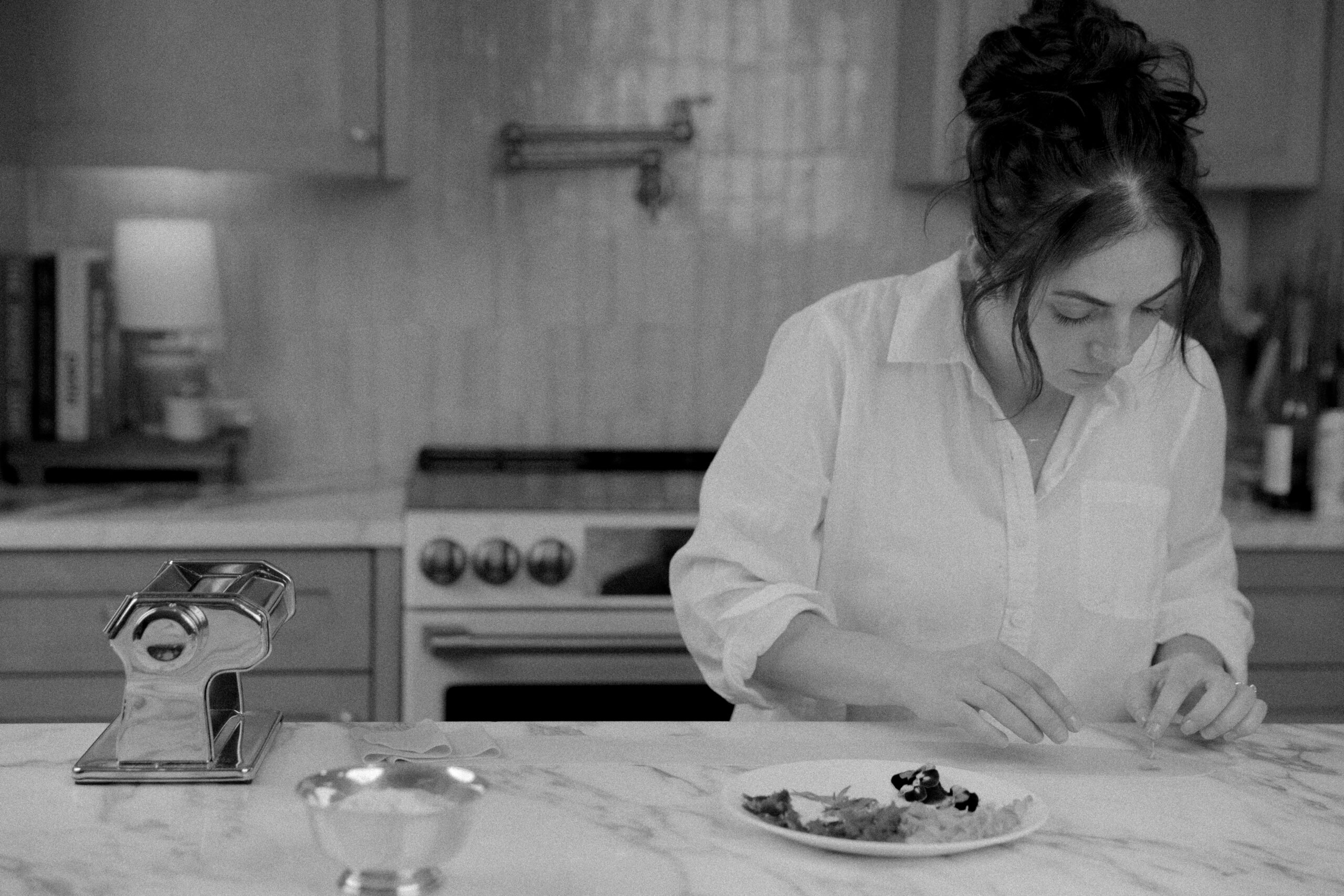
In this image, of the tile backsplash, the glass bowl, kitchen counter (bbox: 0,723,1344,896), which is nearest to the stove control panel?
the tile backsplash

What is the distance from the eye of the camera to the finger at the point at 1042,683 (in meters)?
1.43

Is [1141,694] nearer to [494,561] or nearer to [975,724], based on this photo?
[975,724]

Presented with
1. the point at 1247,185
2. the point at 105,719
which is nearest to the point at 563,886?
the point at 105,719

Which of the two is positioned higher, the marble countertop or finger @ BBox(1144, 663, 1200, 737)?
finger @ BBox(1144, 663, 1200, 737)

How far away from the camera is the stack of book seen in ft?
10.3

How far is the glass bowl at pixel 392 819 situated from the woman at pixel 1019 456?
1.69 feet

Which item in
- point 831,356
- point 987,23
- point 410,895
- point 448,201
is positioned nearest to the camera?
point 410,895

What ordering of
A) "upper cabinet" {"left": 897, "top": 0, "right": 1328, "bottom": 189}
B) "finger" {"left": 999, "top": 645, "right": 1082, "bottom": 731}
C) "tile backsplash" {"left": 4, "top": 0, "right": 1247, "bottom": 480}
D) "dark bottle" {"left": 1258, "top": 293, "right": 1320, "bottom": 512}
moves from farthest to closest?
A: 1. "tile backsplash" {"left": 4, "top": 0, "right": 1247, "bottom": 480}
2. "upper cabinet" {"left": 897, "top": 0, "right": 1328, "bottom": 189}
3. "dark bottle" {"left": 1258, "top": 293, "right": 1320, "bottom": 512}
4. "finger" {"left": 999, "top": 645, "right": 1082, "bottom": 731}

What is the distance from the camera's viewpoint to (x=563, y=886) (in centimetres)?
114

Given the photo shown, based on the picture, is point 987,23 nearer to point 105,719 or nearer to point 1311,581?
point 1311,581

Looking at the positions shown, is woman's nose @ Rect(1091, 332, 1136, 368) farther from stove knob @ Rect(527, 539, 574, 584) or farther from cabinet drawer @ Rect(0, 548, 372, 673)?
cabinet drawer @ Rect(0, 548, 372, 673)

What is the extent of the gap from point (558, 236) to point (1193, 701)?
2073 mm

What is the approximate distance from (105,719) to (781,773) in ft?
5.75

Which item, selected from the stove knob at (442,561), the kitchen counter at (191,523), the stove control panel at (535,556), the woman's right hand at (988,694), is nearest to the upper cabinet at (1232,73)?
the stove control panel at (535,556)
